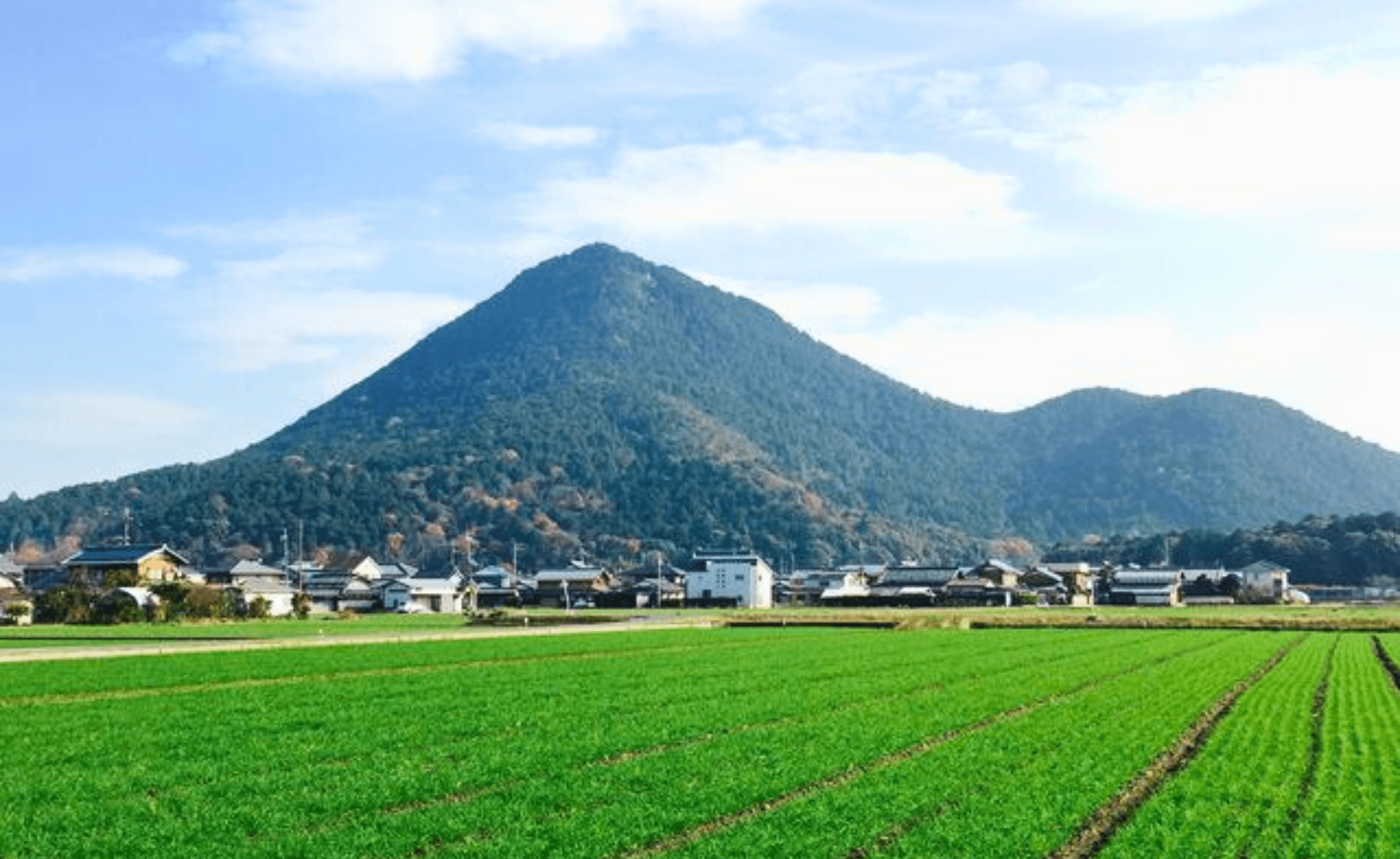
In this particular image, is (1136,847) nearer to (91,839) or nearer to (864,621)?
(91,839)

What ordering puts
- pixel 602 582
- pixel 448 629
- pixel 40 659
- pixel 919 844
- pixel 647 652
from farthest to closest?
1. pixel 602 582
2. pixel 448 629
3. pixel 647 652
4. pixel 40 659
5. pixel 919 844

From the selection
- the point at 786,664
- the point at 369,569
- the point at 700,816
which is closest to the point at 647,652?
the point at 786,664

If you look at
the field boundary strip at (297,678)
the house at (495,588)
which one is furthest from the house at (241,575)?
the field boundary strip at (297,678)

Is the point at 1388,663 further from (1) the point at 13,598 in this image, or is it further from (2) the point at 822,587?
(2) the point at 822,587

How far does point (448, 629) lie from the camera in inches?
2933

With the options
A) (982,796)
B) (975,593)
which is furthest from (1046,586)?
(982,796)

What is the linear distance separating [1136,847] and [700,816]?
16.6ft

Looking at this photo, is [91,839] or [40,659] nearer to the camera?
[91,839]

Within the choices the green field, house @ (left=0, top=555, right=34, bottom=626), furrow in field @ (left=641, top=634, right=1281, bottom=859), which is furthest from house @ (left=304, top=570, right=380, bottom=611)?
furrow in field @ (left=641, top=634, right=1281, bottom=859)

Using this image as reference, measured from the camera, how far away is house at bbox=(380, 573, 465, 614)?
5384 inches

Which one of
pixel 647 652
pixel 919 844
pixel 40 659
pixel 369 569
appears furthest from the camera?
pixel 369 569

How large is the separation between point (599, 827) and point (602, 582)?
451 ft

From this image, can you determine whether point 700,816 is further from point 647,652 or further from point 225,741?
point 647,652

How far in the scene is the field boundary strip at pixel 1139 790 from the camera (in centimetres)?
1562
